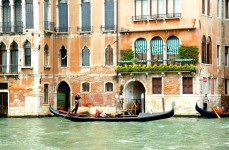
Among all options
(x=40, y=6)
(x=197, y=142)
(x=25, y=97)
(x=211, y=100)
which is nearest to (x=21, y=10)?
(x=40, y=6)

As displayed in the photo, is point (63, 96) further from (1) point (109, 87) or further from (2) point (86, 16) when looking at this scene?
(2) point (86, 16)

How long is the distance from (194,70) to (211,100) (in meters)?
2.29

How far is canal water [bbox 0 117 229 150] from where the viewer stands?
20094 mm

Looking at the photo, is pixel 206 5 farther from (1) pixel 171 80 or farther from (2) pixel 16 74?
(2) pixel 16 74

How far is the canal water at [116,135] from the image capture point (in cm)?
2009

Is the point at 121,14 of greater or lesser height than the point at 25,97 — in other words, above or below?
above

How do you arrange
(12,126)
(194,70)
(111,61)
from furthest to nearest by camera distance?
(111,61), (194,70), (12,126)

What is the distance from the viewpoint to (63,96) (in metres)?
33.8

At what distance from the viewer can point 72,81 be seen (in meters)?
33.4

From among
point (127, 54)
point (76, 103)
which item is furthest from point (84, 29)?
point (76, 103)

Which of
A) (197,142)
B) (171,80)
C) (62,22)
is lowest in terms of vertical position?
(197,142)

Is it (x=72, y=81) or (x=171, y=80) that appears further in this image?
(x=72, y=81)

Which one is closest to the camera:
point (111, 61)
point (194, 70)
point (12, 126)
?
point (12, 126)

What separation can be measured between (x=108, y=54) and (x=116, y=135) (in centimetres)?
1019
